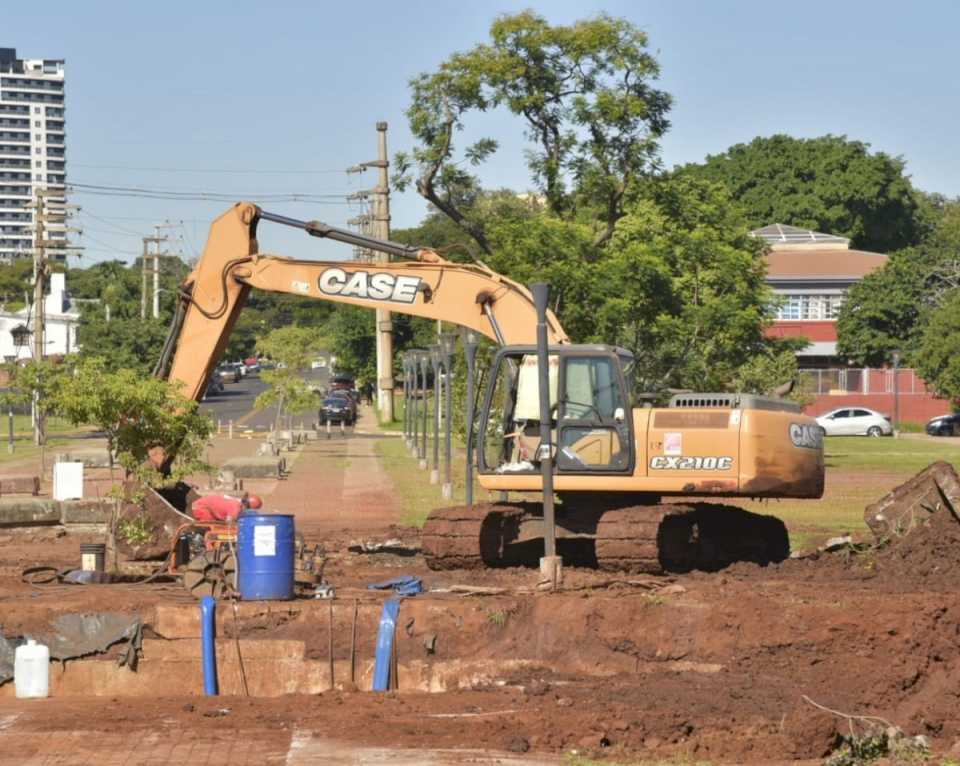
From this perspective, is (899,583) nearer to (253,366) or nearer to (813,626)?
(813,626)

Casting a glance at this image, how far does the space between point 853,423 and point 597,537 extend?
5838cm

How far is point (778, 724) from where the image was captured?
13.7m

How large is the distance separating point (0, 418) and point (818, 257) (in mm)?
46989

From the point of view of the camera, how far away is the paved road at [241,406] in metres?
84.2

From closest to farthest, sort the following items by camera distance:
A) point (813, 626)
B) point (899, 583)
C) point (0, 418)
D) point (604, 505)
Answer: point (813, 626), point (899, 583), point (604, 505), point (0, 418)

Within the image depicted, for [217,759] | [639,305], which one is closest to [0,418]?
[639,305]

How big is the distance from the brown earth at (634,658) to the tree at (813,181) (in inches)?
3720

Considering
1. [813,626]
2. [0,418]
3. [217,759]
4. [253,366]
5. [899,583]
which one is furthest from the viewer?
[253,366]

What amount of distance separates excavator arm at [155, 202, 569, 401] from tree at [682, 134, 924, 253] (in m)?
89.8

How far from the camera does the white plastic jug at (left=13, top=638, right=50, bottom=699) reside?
51.5 ft

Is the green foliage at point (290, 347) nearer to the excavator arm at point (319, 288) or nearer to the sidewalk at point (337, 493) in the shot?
the sidewalk at point (337, 493)

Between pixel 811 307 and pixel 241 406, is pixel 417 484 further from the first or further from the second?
pixel 241 406

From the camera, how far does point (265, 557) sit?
17.3 meters

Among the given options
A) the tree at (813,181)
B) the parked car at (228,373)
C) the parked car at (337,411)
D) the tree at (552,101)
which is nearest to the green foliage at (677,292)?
the tree at (552,101)
